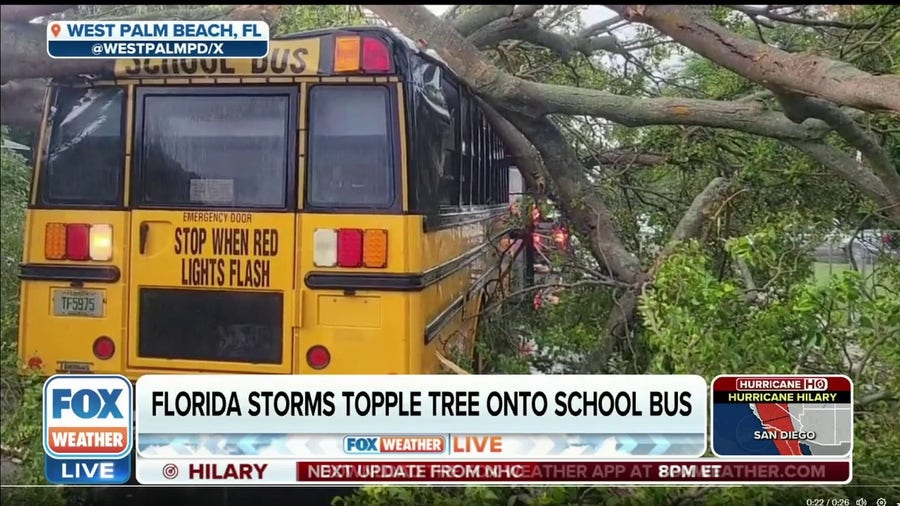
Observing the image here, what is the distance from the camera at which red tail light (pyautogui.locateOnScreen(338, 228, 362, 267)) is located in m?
2.85

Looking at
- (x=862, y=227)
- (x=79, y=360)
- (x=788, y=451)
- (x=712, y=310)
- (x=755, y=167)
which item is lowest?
(x=788, y=451)

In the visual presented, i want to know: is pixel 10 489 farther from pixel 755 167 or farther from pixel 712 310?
pixel 755 167

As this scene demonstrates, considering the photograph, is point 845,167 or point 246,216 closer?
point 246,216

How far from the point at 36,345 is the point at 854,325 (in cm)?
268

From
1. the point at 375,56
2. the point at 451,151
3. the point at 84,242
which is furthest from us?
the point at 451,151

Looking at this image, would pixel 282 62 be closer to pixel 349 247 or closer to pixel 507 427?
pixel 349 247

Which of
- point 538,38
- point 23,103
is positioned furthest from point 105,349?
point 538,38

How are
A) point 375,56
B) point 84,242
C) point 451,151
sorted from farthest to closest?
1. point 451,151
2. point 84,242
3. point 375,56

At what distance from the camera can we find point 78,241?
9.62 ft

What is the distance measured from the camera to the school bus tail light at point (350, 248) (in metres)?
2.84

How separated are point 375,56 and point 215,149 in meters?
0.61

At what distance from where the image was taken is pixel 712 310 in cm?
295

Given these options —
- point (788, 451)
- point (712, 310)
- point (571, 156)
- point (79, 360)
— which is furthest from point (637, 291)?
point (79, 360)

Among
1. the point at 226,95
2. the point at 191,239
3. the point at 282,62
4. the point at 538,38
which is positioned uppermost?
the point at 538,38
